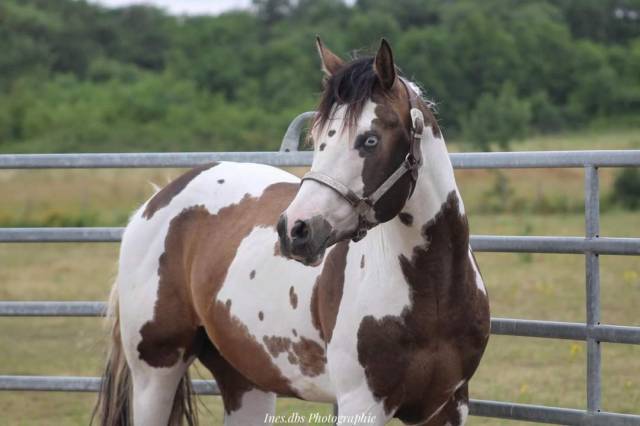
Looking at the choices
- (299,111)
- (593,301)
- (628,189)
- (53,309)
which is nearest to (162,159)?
(53,309)

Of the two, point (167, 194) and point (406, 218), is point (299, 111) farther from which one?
point (406, 218)

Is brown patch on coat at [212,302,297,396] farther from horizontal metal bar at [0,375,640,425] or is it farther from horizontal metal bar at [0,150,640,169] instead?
horizontal metal bar at [0,150,640,169]

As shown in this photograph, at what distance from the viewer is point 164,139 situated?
3288 centimetres

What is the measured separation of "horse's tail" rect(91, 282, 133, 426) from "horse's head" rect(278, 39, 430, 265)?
5.47 feet

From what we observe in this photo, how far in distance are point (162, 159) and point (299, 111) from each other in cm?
3078

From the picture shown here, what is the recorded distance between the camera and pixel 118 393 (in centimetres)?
468

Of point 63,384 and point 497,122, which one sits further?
point 497,122

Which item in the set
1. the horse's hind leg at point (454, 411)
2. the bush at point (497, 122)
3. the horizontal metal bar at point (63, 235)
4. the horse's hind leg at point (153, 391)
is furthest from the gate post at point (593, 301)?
the bush at point (497, 122)

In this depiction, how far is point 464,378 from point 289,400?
3.05 meters

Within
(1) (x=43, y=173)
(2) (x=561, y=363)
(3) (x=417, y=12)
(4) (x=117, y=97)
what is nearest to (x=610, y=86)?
(3) (x=417, y=12)

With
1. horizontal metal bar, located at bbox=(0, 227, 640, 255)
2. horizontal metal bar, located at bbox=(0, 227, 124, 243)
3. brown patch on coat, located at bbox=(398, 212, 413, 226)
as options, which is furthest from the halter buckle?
horizontal metal bar, located at bbox=(0, 227, 124, 243)

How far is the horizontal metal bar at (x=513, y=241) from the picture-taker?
4180 mm

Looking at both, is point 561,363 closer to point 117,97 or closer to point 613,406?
point 613,406

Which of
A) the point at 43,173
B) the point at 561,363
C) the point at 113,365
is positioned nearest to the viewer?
the point at 113,365
